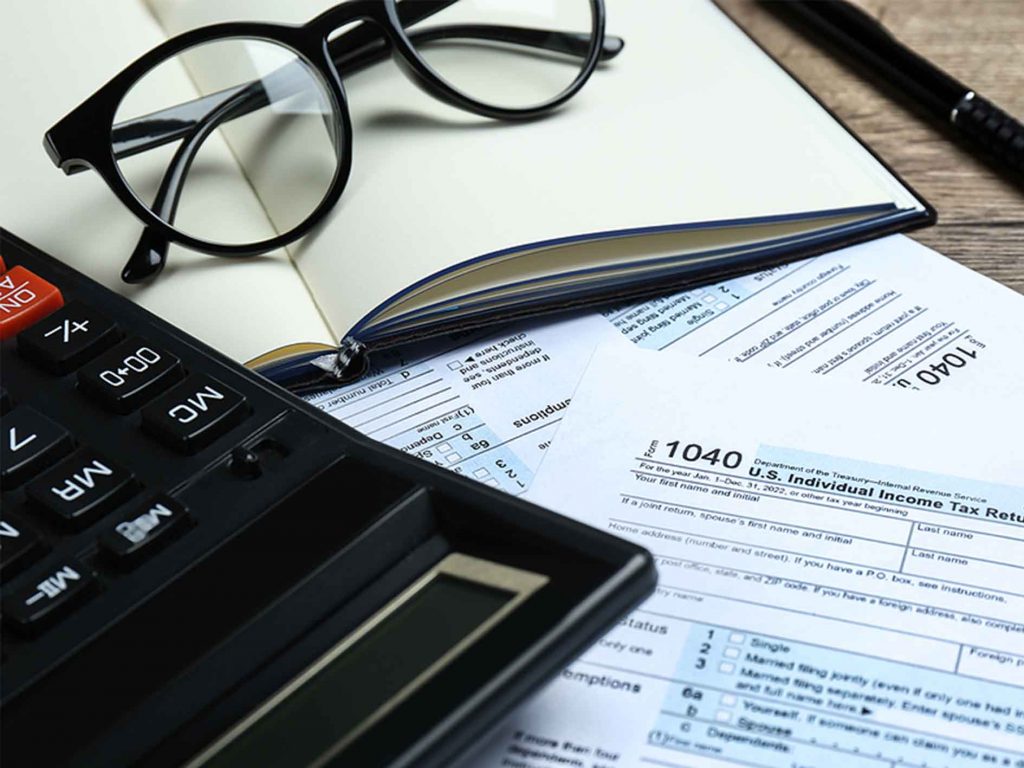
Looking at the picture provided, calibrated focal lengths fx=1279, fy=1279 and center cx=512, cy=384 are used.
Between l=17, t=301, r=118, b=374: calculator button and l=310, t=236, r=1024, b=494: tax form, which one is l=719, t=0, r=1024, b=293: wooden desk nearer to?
l=310, t=236, r=1024, b=494: tax form

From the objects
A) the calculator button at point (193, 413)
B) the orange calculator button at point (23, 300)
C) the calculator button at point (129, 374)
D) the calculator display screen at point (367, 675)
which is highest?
the orange calculator button at point (23, 300)

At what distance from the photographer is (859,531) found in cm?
38

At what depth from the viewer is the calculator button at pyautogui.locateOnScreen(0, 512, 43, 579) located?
1.02ft

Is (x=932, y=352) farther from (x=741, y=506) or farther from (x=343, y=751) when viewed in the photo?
(x=343, y=751)

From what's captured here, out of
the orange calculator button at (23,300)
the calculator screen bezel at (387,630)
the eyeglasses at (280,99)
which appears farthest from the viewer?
the eyeglasses at (280,99)

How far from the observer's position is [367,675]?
0.97 feet

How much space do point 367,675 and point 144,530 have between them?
72 millimetres

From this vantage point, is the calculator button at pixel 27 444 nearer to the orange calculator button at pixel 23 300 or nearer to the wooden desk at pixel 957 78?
the orange calculator button at pixel 23 300

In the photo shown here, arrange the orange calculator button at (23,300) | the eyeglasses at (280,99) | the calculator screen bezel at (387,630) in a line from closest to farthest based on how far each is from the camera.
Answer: the calculator screen bezel at (387,630) → the orange calculator button at (23,300) → the eyeglasses at (280,99)

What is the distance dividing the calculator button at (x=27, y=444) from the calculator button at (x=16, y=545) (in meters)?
0.02

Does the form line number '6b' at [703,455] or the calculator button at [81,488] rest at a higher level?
the calculator button at [81,488]

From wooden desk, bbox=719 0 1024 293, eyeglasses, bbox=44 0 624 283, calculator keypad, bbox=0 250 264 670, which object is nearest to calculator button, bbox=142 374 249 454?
calculator keypad, bbox=0 250 264 670

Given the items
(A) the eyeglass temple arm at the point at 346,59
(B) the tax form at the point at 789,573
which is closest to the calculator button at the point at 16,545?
(B) the tax form at the point at 789,573

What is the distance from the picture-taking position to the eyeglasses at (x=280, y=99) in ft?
1.60
